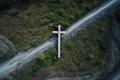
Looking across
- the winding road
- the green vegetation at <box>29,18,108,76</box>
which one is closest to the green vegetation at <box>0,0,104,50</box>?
the winding road

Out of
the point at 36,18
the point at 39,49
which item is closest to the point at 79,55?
the point at 39,49

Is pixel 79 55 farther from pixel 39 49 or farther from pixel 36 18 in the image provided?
pixel 36 18

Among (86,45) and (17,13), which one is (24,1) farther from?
(86,45)

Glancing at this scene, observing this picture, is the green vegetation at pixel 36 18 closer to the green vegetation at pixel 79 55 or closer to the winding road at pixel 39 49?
the winding road at pixel 39 49

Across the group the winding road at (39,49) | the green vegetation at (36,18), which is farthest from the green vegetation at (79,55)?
the green vegetation at (36,18)

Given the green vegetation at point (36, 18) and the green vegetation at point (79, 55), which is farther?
the green vegetation at point (36, 18)

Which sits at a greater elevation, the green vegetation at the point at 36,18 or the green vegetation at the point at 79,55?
the green vegetation at the point at 36,18

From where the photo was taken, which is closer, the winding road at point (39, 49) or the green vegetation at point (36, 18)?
the winding road at point (39, 49)

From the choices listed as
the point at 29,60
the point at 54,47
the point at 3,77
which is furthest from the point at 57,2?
the point at 3,77
